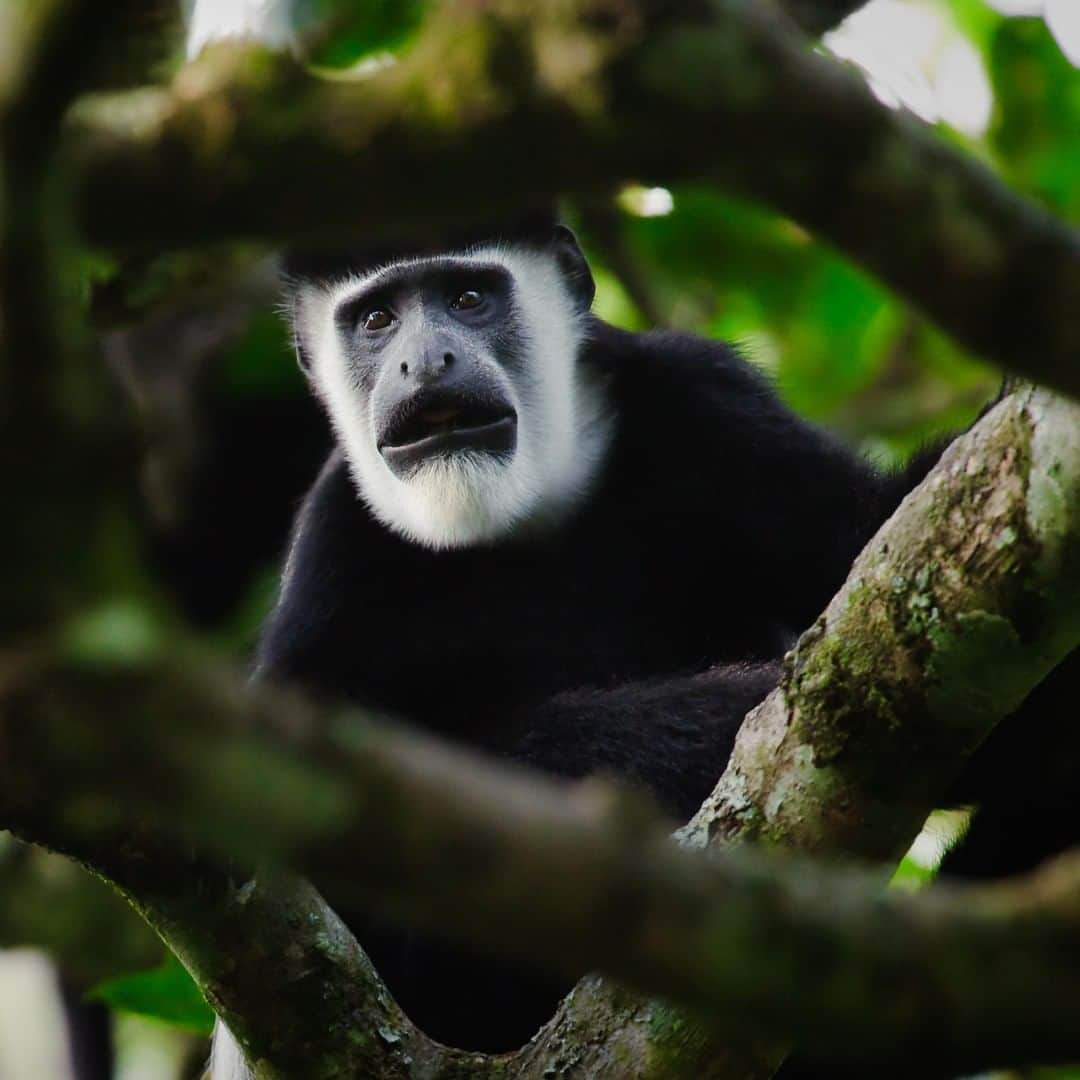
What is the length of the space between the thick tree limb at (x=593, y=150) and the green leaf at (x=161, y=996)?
214cm

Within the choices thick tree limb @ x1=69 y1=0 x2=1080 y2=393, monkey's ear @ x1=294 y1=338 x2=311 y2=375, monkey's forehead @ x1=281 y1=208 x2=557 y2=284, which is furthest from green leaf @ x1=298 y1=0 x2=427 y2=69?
thick tree limb @ x1=69 y1=0 x2=1080 y2=393

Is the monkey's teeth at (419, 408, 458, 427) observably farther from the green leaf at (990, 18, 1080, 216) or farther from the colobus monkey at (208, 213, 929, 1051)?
the green leaf at (990, 18, 1080, 216)

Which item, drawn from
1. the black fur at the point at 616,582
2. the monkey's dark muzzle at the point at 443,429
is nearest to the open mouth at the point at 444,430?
the monkey's dark muzzle at the point at 443,429

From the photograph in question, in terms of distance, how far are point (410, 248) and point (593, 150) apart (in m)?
2.84

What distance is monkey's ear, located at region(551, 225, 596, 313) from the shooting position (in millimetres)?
3729

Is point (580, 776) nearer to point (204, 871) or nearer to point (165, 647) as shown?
point (204, 871)

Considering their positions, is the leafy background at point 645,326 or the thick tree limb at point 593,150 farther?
the leafy background at point 645,326

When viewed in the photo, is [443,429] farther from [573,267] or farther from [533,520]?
[573,267]

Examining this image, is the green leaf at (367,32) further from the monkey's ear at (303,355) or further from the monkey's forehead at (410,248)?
the monkey's ear at (303,355)

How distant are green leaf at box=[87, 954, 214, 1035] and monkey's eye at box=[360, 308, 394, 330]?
149 cm

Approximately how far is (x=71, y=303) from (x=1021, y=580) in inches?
46.7

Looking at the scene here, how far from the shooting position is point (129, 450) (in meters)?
0.77

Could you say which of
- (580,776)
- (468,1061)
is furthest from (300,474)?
(468,1061)

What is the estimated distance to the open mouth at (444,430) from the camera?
3238 mm
